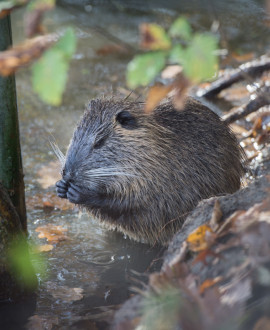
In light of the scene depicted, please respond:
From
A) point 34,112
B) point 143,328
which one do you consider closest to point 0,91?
point 143,328

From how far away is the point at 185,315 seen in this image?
1915 mm

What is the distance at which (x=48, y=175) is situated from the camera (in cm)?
444

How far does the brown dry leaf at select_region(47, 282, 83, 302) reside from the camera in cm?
302

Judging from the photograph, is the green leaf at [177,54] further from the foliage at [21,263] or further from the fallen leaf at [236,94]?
the fallen leaf at [236,94]

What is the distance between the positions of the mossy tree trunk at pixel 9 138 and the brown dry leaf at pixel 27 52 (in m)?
1.32

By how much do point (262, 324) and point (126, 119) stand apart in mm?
1792

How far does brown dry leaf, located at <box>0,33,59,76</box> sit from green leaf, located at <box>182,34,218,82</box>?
17.1 inches

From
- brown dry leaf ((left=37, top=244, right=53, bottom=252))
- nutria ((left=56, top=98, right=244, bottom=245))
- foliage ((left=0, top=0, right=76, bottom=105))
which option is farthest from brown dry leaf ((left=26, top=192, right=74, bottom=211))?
foliage ((left=0, top=0, right=76, bottom=105))

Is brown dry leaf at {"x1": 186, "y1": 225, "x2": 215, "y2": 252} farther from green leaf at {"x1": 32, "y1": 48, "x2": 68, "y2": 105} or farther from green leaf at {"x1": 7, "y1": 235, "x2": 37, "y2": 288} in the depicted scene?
green leaf at {"x1": 7, "y1": 235, "x2": 37, "y2": 288}

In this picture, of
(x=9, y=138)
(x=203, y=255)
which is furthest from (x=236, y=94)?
(x=203, y=255)

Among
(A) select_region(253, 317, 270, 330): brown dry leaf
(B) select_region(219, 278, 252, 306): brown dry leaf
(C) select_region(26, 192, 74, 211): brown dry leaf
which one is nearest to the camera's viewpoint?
(A) select_region(253, 317, 270, 330): brown dry leaf

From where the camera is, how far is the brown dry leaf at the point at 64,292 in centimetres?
302

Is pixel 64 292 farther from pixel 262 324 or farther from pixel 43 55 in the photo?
pixel 43 55

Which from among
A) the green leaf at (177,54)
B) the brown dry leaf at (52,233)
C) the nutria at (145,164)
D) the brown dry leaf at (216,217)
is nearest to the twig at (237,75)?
the nutria at (145,164)
